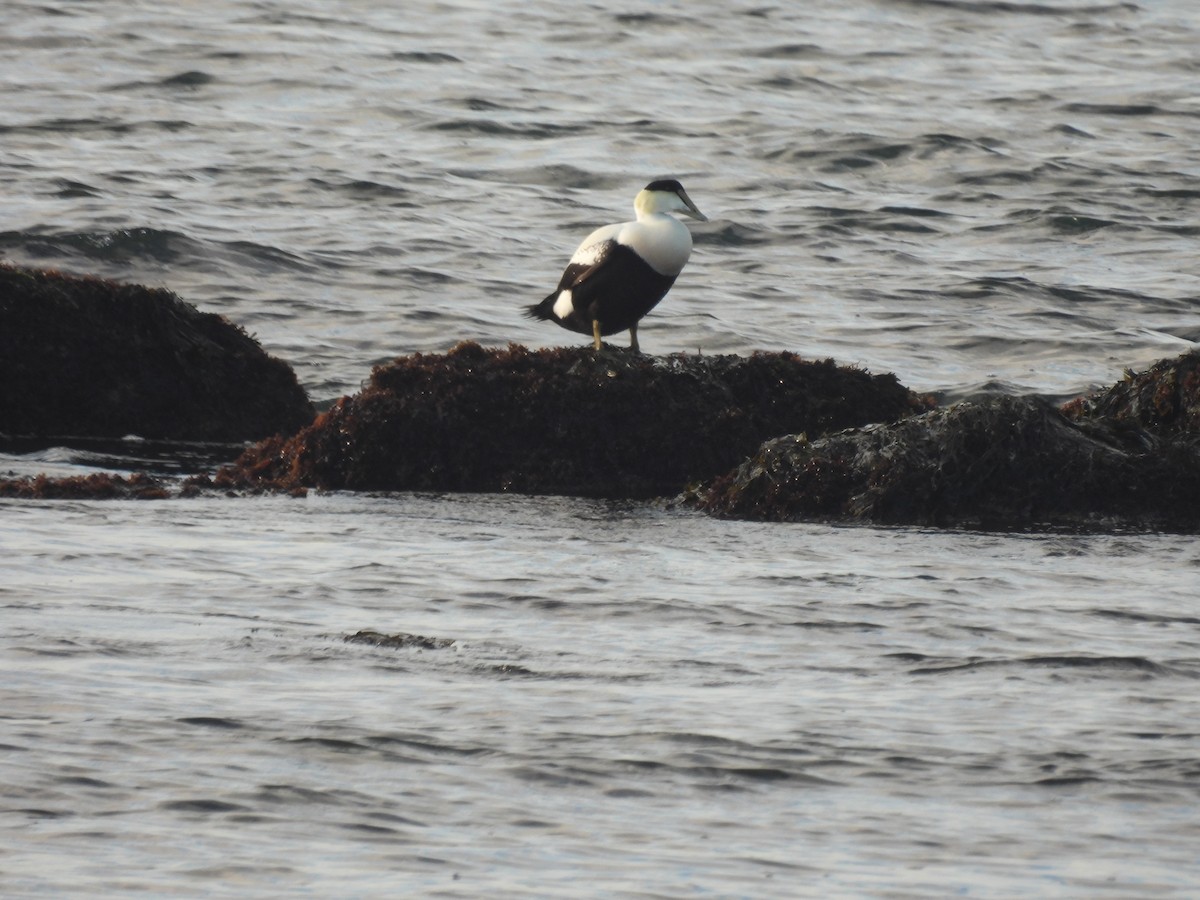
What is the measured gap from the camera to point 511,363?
9438 mm

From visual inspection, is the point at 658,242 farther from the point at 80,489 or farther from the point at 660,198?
the point at 80,489

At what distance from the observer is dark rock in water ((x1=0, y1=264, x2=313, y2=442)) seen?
34.8 ft

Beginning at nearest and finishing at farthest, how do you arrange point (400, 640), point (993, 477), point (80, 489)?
point (400, 640)
point (993, 477)
point (80, 489)

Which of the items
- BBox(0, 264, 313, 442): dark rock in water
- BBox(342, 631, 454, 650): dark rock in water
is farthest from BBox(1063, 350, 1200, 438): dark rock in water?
BBox(0, 264, 313, 442): dark rock in water

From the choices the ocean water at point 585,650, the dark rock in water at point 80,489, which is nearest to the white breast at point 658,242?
the ocean water at point 585,650

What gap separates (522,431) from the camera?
30.4 feet

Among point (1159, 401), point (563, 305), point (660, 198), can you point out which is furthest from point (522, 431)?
point (1159, 401)

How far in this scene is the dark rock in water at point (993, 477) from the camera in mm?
8328

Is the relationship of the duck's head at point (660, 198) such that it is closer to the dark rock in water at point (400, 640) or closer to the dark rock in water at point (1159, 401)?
the dark rock in water at point (1159, 401)

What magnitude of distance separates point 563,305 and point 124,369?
8.21 feet

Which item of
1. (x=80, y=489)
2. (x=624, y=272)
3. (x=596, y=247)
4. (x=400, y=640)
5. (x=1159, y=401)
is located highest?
(x=596, y=247)

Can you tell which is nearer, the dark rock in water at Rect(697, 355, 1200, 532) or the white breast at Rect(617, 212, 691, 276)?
the dark rock in water at Rect(697, 355, 1200, 532)

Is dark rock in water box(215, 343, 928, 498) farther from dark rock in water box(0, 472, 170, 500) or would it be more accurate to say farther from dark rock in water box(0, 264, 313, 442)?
dark rock in water box(0, 264, 313, 442)

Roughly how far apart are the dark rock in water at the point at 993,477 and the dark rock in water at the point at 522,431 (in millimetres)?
877
